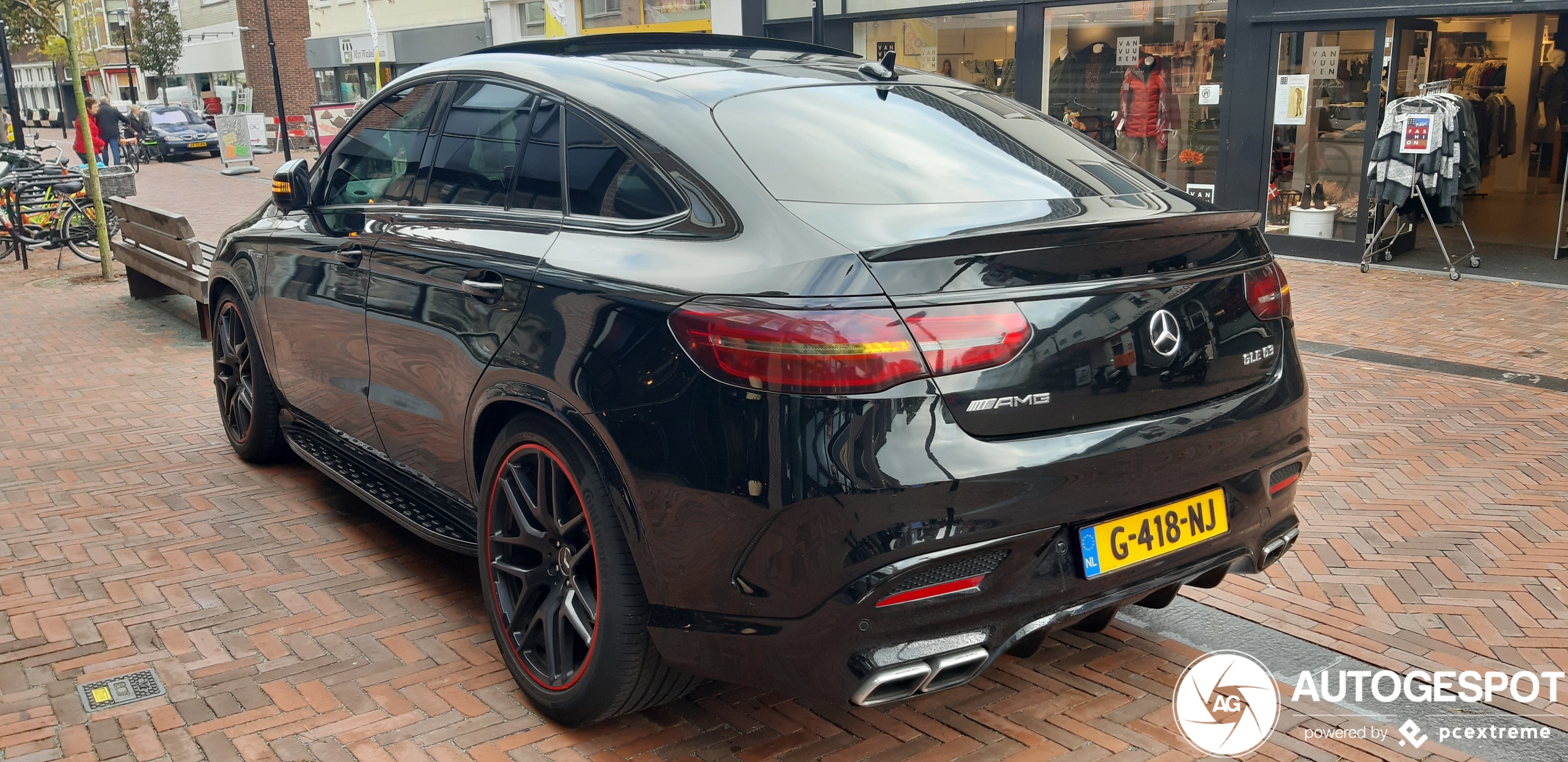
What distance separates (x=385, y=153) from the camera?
4.02 meters

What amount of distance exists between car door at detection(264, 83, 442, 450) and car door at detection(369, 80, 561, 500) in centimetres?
12

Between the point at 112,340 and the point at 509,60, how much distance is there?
6359mm

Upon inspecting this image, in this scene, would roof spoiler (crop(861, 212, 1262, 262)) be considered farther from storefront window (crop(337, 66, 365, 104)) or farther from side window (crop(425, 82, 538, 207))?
storefront window (crop(337, 66, 365, 104))

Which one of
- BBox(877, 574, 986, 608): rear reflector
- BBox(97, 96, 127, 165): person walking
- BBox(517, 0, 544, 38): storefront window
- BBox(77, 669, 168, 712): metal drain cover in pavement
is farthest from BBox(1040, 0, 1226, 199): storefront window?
BBox(97, 96, 127, 165): person walking

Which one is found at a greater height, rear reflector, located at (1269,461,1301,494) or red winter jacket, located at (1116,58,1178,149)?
red winter jacket, located at (1116,58,1178,149)

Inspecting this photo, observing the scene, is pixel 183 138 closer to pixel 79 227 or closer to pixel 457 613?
pixel 79 227

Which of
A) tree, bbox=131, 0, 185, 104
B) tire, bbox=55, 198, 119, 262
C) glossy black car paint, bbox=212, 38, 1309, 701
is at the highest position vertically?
tree, bbox=131, 0, 185, 104

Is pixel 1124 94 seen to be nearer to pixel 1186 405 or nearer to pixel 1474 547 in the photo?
pixel 1474 547

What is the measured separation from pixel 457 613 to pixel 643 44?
1.80 metres

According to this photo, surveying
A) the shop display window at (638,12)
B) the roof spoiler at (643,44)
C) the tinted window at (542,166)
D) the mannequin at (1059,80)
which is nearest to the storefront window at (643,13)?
the shop display window at (638,12)

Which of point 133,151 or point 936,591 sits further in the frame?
point 133,151

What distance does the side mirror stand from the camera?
4.45 m

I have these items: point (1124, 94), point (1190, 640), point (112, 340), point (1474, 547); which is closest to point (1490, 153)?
point (1124, 94)

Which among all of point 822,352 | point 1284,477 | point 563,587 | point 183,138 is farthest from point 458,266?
point 183,138
